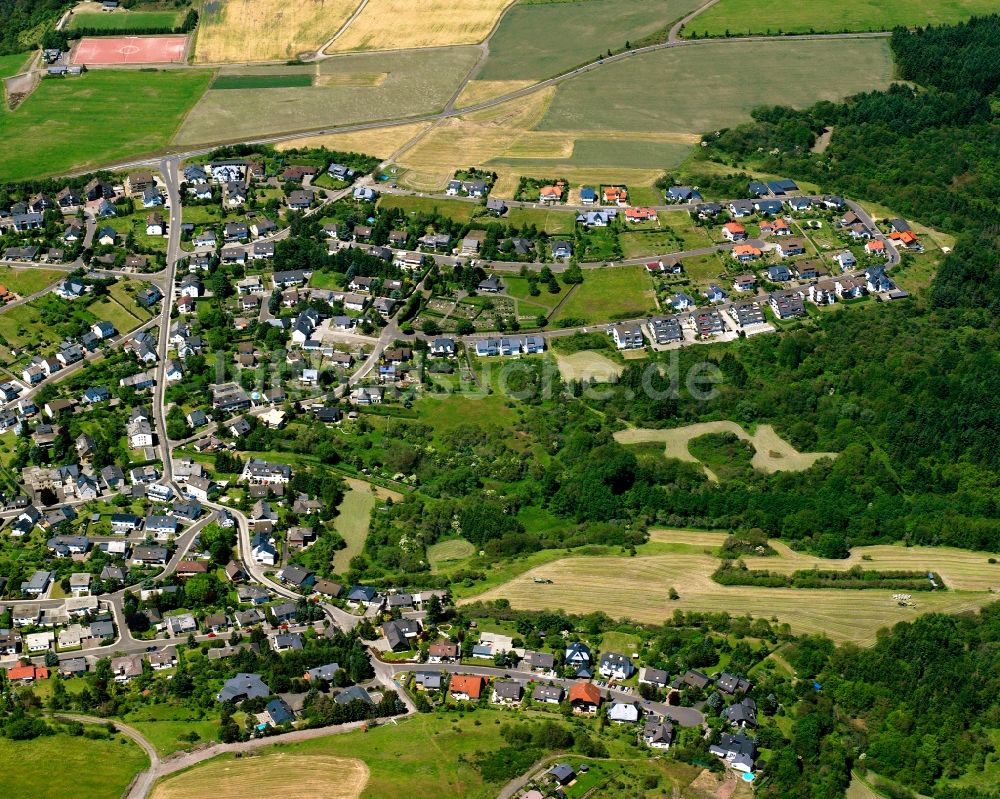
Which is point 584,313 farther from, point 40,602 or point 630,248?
point 40,602

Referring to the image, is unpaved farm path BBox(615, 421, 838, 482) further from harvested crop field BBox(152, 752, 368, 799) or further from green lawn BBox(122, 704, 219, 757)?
green lawn BBox(122, 704, 219, 757)

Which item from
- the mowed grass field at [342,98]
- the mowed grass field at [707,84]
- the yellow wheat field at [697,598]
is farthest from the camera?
the mowed grass field at [707,84]

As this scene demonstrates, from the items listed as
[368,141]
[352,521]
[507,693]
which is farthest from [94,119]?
[507,693]

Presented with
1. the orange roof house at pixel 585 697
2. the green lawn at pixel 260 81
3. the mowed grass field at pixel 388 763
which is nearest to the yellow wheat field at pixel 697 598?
the orange roof house at pixel 585 697

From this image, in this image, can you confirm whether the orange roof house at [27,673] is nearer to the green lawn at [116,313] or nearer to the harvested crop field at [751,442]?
the green lawn at [116,313]

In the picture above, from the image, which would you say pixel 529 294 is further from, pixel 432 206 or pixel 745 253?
pixel 745 253

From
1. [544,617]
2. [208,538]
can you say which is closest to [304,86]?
[208,538]
